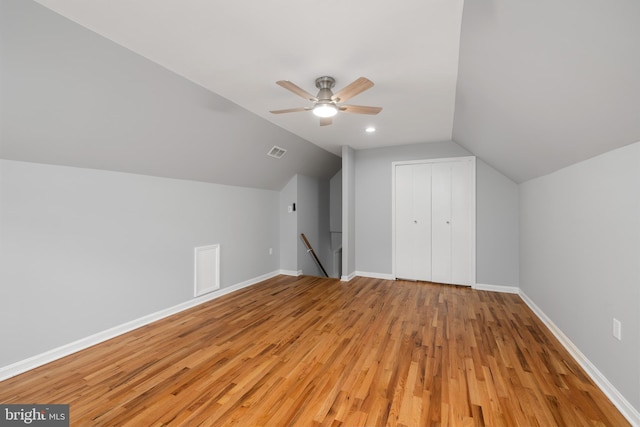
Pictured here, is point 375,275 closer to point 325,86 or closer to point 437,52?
point 325,86

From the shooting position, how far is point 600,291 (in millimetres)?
1953

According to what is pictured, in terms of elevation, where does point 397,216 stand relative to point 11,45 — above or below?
below

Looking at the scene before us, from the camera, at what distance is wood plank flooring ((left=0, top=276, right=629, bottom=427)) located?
1672mm

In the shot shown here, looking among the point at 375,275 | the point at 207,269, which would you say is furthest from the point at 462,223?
the point at 207,269

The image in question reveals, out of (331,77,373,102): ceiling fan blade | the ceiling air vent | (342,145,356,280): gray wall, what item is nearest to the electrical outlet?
(331,77,373,102): ceiling fan blade

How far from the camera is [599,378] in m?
1.93

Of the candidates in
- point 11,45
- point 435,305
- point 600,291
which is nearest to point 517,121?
point 600,291

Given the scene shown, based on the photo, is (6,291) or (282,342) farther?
(282,342)

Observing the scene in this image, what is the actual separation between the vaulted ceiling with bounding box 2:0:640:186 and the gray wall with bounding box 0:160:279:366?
1.33m

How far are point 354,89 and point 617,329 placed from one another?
243cm

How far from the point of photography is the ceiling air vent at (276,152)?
4.12 m

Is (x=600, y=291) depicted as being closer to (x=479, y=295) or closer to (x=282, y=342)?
(x=479, y=295)

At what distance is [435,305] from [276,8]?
11.9 feet

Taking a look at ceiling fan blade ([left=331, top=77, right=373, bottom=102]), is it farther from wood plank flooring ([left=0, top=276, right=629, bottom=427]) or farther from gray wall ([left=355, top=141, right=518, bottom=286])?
gray wall ([left=355, top=141, right=518, bottom=286])
